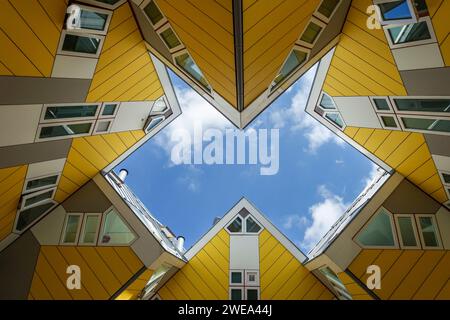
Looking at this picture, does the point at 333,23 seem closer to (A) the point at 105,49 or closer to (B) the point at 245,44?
(B) the point at 245,44

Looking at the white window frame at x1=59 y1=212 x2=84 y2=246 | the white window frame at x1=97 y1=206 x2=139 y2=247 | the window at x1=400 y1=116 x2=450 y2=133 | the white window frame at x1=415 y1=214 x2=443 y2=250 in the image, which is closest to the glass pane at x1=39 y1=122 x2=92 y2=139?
the white window frame at x1=97 y1=206 x2=139 y2=247

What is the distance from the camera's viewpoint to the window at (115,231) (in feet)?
34.2

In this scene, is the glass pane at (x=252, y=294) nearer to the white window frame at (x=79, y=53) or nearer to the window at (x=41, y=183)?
the window at (x=41, y=183)

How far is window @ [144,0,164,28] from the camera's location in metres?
7.26

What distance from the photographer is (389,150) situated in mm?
10414

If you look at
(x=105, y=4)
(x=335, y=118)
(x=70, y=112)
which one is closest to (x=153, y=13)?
(x=105, y=4)

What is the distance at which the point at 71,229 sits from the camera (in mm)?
10688

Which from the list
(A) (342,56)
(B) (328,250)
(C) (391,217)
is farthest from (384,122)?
(B) (328,250)

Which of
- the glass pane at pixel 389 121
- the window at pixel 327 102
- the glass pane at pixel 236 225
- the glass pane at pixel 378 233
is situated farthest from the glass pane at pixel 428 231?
the glass pane at pixel 236 225

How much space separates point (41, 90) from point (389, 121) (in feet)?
29.2

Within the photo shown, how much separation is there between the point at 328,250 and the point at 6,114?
9114 mm

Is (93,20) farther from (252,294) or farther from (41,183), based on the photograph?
(252,294)

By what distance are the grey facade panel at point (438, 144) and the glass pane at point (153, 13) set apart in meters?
7.24
